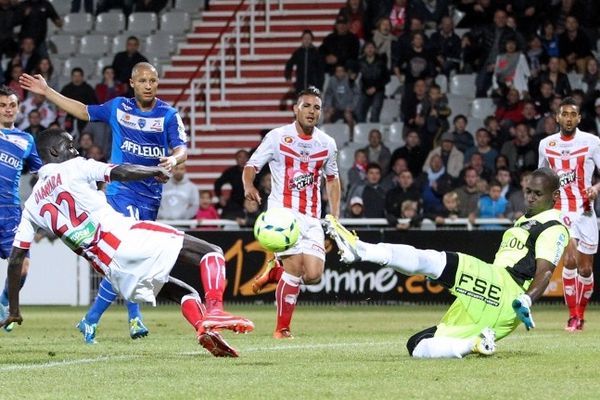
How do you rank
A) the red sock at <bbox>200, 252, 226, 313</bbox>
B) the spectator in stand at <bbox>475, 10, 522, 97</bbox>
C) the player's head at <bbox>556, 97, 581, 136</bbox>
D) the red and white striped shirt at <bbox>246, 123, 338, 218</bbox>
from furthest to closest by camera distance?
1. the spectator in stand at <bbox>475, 10, 522, 97</bbox>
2. the player's head at <bbox>556, 97, 581, 136</bbox>
3. the red and white striped shirt at <bbox>246, 123, 338, 218</bbox>
4. the red sock at <bbox>200, 252, 226, 313</bbox>

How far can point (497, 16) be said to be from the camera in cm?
2364

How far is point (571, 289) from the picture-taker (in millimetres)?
14555

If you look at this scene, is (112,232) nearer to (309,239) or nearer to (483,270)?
(483,270)

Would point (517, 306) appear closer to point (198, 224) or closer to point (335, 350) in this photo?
point (335, 350)

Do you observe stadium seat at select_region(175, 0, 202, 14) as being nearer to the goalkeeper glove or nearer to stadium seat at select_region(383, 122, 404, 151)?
stadium seat at select_region(383, 122, 404, 151)

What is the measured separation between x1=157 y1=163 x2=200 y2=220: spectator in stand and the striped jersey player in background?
27.1 ft

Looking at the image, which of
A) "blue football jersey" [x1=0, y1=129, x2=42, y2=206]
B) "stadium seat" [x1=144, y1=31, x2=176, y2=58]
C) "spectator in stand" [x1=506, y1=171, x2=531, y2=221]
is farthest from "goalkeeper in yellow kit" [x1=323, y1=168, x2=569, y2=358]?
"stadium seat" [x1=144, y1=31, x2=176, y2=58]

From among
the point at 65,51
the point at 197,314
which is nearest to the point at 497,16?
the point at 65,51

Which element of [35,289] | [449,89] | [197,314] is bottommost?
[35,289]

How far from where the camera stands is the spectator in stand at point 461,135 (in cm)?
2198

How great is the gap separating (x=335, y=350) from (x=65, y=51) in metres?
17.7

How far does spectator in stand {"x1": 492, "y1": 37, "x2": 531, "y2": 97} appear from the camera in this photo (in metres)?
23.1

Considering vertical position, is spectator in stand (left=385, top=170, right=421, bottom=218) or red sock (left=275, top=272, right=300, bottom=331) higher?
spectator in stand (left=385, top=170, right=421, bottom=218)

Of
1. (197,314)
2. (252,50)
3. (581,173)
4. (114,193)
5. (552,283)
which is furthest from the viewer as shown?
(252,50)
